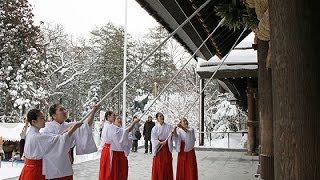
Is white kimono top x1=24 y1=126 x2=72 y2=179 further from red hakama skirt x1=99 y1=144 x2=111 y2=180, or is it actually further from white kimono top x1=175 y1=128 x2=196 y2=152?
white kimono top x1=175 y1=128 x2=196 y2=152

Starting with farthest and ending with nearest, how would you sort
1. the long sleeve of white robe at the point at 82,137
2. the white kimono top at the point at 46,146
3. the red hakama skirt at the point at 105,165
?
the red hakama skirt at the point at 105,165 → the long sleeve of white robe at the point at 82,137 → the white kimono top at the point at 46,146

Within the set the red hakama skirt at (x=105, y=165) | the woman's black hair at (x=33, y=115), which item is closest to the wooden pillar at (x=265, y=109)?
the red hakama skirt at (x=105, y=165)

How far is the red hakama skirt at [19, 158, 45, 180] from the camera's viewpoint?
3967 mm

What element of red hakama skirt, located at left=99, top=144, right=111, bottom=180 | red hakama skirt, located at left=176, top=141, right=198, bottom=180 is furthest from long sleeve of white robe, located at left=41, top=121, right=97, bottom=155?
red hakama skirt, located at left=176, top=141, right=198, bottom=180

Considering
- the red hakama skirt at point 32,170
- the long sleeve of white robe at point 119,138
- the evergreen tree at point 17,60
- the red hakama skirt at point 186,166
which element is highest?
the evergreen tree at point 17,60

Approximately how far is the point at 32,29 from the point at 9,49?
1.98m

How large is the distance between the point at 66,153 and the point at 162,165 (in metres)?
3.16

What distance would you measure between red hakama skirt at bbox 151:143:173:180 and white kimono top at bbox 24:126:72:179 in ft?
10.2

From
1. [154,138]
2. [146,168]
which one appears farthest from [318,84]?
[146,168]

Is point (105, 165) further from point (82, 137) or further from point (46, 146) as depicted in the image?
point (46, 146)

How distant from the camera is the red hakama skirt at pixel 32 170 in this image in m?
3.97

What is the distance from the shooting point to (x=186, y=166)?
23.5ft

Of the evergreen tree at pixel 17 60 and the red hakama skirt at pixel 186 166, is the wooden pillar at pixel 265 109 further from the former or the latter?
the evergreen tree at pixel 17 60

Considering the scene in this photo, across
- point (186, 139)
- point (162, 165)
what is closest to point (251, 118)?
point (186, 139)
